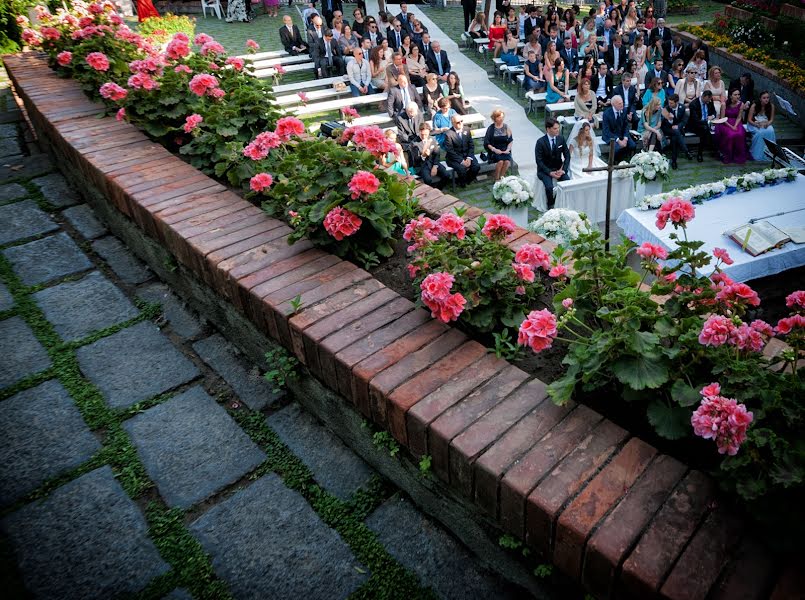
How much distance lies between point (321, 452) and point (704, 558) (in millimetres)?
1510

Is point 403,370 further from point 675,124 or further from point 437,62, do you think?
point 437,62

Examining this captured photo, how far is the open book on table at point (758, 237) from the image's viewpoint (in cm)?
591

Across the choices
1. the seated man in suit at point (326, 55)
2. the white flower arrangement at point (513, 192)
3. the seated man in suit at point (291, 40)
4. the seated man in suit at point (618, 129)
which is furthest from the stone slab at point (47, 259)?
the seated man in suit at point (291, 40)

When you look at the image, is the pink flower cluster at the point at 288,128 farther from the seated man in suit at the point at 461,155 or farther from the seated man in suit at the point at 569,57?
the seated man in suit at the point at 569,57

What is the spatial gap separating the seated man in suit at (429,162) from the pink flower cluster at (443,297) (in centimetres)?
730

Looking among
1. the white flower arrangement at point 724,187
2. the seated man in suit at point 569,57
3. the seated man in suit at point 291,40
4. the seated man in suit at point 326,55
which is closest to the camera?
the white flower arrangement at point 724,187

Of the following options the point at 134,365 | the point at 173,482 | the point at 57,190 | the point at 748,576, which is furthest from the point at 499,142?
the point at 748,576

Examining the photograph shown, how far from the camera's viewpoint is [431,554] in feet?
7.10

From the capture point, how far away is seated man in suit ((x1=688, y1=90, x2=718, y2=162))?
1072 cm

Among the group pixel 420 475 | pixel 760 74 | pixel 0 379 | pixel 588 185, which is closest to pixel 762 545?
pixel 420 475

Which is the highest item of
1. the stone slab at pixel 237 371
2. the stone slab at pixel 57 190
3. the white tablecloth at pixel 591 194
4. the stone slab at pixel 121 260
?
the stone slab at pixel 57 190

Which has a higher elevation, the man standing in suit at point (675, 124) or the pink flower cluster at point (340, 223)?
the pink flower cluster at point (340, 223)

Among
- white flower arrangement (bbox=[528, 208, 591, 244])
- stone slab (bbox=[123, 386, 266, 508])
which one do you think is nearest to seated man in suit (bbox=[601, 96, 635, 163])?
white flower arrangement (bbox=[528, 208, 591, 244])

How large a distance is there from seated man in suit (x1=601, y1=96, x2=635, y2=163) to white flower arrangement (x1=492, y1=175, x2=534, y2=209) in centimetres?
404
